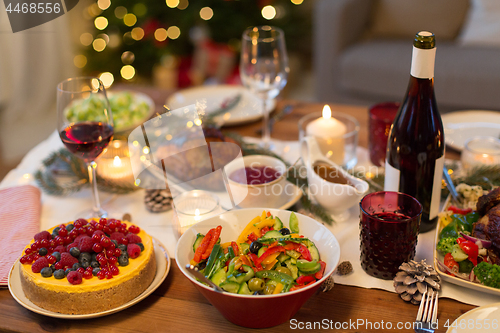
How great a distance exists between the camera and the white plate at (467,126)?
128 cm

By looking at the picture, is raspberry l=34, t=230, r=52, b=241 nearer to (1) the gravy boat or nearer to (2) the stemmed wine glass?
(1) the gravy boat

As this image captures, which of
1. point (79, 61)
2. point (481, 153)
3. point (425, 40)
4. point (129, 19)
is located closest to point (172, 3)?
point (129, 19)

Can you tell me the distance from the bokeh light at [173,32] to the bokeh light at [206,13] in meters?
0.22

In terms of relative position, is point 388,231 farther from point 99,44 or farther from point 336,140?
point 99,44

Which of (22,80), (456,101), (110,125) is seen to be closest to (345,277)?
(110,125)

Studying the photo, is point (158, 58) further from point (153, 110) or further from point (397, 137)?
point (397, 137)

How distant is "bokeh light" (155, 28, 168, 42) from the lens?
3.29 meters

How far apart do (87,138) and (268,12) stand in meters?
2.66

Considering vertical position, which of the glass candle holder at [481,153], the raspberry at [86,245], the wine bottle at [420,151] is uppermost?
the wine bottle at [420,151]

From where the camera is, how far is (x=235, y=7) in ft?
11.0

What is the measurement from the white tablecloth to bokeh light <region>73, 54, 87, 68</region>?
239 cm

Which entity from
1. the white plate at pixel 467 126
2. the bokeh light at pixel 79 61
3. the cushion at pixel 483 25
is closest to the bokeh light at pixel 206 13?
the bokeh light at pixel 79 61

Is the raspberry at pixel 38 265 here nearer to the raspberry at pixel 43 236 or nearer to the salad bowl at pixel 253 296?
the raspberry at pixel 43 236

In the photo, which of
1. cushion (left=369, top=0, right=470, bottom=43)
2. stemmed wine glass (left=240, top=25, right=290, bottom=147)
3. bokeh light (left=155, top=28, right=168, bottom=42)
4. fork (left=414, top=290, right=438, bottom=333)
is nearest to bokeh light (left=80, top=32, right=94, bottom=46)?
bokeh light (left=155, top=28, right=168, bottom=42)
